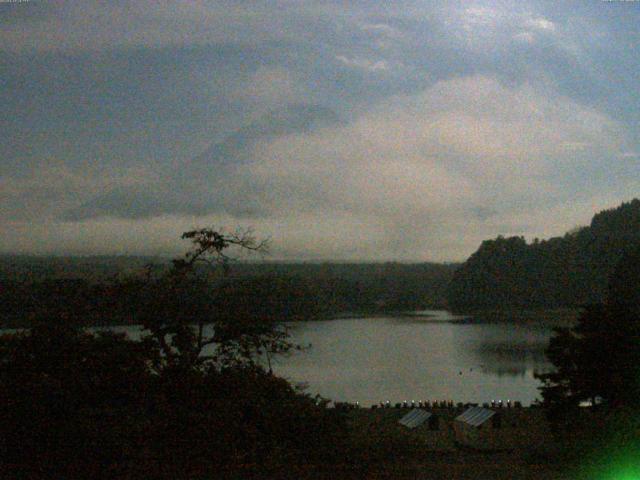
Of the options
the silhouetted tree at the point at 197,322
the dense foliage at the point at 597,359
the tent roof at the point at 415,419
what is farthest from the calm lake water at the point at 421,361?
the silhouetted tree at the point at 197,322

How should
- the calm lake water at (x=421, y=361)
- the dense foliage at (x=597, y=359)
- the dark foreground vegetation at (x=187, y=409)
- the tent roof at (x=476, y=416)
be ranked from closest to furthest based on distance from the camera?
1. the dark foreground vegetation at (x=187, y=409)
2. the dense foliage at (x=597, y=359)
3. the tent roof at (x=476, y=416)
4. the calm lake water at (x=421, y=361)

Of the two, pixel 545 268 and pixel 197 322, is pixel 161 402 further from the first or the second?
pixel 545 268

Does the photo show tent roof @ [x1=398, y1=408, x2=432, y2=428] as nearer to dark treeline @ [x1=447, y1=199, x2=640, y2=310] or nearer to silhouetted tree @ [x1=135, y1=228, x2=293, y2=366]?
silhouetted tree @ [x1=135, y1=228, x2=293, y2=366]

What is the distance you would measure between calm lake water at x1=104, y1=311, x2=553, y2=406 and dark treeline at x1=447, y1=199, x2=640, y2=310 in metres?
3.83

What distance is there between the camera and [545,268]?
64.4m

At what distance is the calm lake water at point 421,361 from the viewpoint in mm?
29469

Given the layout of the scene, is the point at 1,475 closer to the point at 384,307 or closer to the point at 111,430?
the point at 111,430

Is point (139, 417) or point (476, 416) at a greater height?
point (139, 417)

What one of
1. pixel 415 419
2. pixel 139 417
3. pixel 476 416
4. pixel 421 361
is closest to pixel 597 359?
pixel 476 416

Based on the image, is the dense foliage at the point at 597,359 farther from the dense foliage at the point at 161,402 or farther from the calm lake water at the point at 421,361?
the dense foliage at the point at 161,402

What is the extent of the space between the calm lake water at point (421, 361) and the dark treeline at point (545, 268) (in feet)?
12.6

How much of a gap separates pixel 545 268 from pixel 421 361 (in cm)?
2622

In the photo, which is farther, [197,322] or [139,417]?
[197,322]

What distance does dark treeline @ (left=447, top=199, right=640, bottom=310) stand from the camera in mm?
58150
